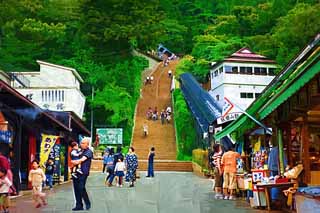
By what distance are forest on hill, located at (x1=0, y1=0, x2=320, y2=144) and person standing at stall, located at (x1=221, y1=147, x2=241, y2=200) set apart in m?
26.0

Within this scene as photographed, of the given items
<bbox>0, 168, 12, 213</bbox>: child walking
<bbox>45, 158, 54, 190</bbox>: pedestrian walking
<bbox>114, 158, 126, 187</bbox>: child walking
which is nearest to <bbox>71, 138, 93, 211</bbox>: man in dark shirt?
<bbox>0, 168, 12, 213</bbox>: child walking

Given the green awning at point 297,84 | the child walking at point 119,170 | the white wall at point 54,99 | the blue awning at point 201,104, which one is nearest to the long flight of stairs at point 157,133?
the blue awning at point 201,104

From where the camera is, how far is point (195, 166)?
3145 cm

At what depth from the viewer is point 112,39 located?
4944cm

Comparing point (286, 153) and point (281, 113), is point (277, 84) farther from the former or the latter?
point (286, 153)

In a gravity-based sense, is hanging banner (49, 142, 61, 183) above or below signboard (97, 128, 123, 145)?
below

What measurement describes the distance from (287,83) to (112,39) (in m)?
41.4

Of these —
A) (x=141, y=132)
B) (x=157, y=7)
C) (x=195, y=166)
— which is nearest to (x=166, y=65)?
(x=157, y=7)

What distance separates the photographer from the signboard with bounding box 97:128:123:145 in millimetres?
40188

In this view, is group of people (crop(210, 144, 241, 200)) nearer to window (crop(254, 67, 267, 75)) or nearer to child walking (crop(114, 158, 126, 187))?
child walking (crop(114, 158, 126, 187))

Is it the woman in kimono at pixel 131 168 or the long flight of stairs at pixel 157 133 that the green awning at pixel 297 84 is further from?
the long flight of stairs at pixel 157 133

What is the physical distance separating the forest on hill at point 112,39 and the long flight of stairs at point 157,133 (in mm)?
1481

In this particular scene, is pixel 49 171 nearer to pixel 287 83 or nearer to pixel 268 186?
pixel 268 186

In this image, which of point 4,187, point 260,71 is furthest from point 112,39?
point 4,187
